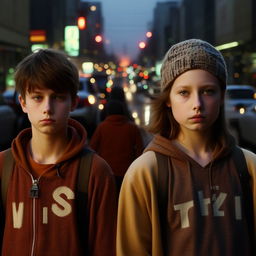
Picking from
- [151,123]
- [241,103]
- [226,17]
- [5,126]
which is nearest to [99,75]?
[241,103]

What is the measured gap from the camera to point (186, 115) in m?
2.76

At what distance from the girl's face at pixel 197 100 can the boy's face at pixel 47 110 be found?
55cm

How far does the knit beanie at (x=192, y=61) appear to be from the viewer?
279cm

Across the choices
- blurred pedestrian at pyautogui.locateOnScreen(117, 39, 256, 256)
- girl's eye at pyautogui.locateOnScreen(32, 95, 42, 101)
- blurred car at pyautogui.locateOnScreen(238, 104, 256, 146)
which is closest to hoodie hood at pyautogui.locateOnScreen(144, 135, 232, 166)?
blurred pedestrian at pyautogui.locateOnScreen(117, 39, 256, 256)

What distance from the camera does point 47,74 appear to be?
2.93 metres

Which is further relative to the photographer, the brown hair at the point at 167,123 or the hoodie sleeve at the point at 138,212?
the brown hair at the point at 167,123

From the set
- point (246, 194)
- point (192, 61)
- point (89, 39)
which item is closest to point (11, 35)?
point (192, 61)

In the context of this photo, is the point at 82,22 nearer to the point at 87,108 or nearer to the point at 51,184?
the point at 87,108

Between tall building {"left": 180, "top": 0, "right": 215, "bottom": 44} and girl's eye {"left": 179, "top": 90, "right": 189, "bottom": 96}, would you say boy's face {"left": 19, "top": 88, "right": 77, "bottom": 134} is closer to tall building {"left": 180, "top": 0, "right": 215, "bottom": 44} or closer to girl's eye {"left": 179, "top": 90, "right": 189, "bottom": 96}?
girl's eye {"left": 179, "top": 90, "right": 189, "bottom": 96}

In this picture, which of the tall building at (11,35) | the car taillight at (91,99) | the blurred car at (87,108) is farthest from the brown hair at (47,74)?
the tall building at (11,35)

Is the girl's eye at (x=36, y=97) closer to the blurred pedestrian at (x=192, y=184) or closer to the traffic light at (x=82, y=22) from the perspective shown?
the blurred pedestrian at (x=192, y=184)

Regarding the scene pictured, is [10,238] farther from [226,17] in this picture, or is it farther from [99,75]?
[226,17]

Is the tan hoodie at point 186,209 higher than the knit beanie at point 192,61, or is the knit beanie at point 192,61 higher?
the knit beanie at point 192,61

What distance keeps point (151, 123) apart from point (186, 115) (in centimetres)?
31
